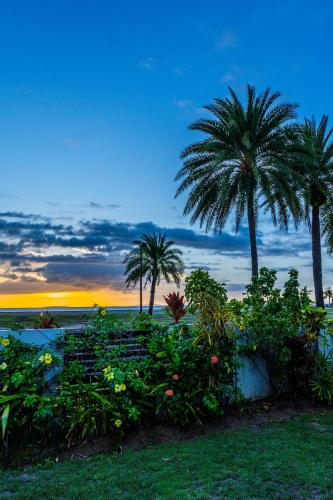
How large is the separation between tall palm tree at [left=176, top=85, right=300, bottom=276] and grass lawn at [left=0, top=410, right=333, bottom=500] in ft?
44.2

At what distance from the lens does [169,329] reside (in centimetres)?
637

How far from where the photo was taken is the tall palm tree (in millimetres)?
18234

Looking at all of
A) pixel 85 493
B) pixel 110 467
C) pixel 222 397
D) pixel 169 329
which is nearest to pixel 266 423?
pixel 222 397

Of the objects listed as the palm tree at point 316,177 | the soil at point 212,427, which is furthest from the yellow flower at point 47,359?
the palm tree at point 316,177

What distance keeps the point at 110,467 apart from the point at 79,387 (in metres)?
1.11

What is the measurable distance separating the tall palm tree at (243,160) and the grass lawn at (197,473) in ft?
44.2

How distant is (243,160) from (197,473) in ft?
52.7

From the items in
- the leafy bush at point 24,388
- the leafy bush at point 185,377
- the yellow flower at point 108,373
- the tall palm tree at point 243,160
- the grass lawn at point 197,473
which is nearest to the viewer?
the grass lawn at point 197,473

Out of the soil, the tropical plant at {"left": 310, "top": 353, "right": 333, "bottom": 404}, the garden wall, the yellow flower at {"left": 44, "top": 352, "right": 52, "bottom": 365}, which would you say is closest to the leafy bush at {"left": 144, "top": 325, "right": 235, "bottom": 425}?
the soil

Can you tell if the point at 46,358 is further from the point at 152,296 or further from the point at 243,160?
the point at 152,296

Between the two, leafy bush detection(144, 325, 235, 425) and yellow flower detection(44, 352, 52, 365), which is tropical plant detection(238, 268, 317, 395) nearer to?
leafy bush detection(144, 325, 235, 425)

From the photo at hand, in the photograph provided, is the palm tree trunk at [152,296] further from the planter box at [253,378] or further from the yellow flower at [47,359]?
the yellow flower at [47,359]

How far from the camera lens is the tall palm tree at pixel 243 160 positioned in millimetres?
18234

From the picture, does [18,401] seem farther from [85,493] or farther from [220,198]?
[220,198]
